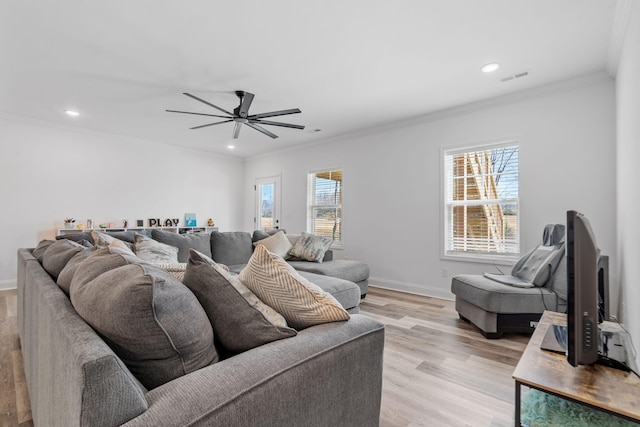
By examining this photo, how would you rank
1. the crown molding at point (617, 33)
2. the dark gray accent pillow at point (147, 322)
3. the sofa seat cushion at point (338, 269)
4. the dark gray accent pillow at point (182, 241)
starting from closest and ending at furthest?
the dark gray accent pillow at point (147, 322)
the crown molding at point (617, 33)
the dark gray accent pillow at point (182, 241)
the sofa seat cushion at point (338, 269)

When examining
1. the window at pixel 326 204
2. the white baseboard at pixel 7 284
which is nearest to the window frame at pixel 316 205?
the window at pixel 326 204

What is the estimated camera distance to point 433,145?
4.33m

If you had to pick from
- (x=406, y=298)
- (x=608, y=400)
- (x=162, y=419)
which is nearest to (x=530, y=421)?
(x=608, y=400)

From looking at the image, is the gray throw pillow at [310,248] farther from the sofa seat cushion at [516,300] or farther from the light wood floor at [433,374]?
the sofa seat cushion at [516,300]

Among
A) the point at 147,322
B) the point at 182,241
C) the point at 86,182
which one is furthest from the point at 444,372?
the point at 86,182

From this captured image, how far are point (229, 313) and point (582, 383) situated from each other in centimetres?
128

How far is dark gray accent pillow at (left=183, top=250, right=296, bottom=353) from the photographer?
992 mm

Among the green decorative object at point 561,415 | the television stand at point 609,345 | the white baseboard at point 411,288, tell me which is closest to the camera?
the green decorative object at point 561,415

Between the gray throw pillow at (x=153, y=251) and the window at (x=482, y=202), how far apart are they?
11.2 ft

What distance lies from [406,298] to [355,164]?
2348mm

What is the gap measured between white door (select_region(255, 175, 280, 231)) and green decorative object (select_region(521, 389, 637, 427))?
5.71m

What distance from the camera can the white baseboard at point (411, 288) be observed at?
164 inches

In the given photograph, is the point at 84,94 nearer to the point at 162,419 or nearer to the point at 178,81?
the point at 178,81

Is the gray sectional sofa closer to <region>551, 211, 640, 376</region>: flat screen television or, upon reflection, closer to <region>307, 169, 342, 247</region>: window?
<region>551, 211, 640, 376</region>: flat screen television
